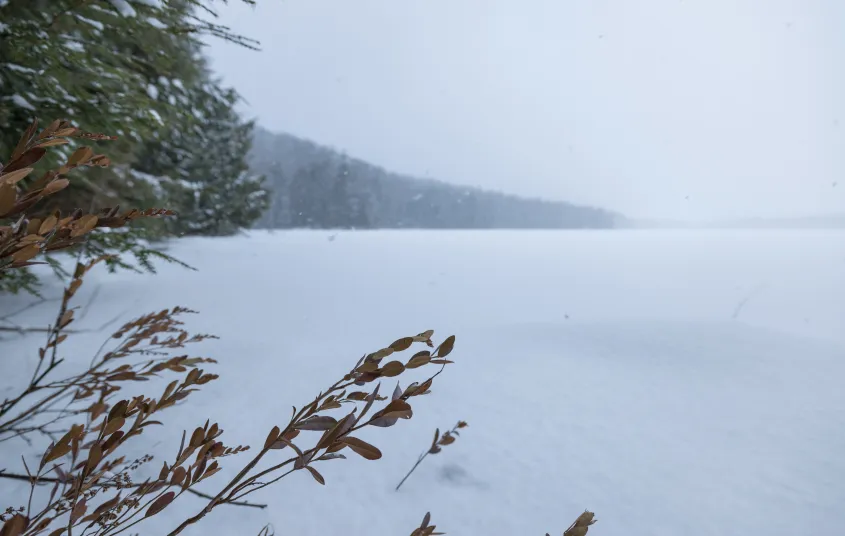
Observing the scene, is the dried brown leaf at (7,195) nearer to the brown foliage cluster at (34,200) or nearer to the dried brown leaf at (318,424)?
the brown foliage cluster at (34,200)

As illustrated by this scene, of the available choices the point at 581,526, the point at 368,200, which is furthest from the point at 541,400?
the point at 368,200

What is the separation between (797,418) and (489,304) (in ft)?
12.5

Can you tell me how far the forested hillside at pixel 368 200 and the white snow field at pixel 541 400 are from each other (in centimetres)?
3330

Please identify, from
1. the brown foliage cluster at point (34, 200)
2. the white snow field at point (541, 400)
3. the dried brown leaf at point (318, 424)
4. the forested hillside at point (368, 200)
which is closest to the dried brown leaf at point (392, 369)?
the dried brown leaf at point (318, 424)

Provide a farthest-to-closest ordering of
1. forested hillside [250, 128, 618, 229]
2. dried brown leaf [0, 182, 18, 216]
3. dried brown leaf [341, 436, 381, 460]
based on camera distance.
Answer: forested hillside [250, 128, 618, 229] → dried brown leaf [341, 436, 381, 460] → dried brown leaf [0, 182, 18, 216]

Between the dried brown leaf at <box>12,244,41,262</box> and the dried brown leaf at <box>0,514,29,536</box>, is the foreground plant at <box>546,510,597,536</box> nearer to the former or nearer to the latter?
the dried brown leaf at <box>0,514,29,536</box>

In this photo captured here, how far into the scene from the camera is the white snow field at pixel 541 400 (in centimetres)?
200

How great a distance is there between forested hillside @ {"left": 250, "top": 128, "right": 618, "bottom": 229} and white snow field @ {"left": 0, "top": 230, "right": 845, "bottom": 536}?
1311 inches

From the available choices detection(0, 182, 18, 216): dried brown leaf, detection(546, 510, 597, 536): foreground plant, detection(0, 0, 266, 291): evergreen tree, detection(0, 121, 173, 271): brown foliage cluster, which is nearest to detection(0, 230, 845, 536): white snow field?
detection(546, 510, 597, 536): foreground plant

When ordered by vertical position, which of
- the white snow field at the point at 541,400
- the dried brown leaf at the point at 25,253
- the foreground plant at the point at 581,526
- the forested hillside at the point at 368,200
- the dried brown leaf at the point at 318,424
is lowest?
the white snow field at the point at 541,400

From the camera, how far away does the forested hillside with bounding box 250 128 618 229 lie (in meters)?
46.0

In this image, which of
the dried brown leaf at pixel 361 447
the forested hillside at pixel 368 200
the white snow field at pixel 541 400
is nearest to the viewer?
the dried brown leaf at pixel 361 447

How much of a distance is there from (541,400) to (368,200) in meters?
50.7

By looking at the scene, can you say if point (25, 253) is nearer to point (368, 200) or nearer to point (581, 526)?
point (581, 526)
